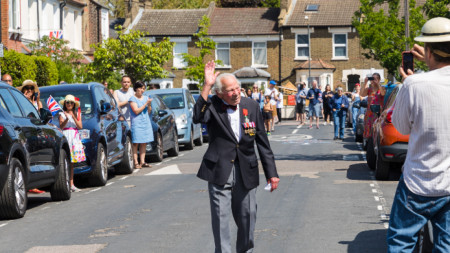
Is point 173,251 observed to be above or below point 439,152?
below

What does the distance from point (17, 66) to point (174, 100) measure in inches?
259

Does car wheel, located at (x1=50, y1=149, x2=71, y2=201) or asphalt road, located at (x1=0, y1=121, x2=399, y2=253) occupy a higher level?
car wheel, located at (x1=50, y1=149, x2=71, y2=201)

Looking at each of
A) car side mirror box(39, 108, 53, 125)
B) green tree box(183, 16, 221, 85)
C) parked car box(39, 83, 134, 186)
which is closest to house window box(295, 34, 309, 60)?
green tree box(183, 16, 221, 85)

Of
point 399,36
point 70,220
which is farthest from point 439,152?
point 399,36

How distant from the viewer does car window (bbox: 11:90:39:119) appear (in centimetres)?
1188

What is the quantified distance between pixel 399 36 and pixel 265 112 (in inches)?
421

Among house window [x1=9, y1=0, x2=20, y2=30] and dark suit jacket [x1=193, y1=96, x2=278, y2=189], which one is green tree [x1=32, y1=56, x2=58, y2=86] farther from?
dark suit jacket [x1=193, y1=96, x2=278, y2=189]

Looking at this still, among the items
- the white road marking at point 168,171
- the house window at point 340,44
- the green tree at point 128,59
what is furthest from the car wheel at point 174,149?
the house window at point 340,44

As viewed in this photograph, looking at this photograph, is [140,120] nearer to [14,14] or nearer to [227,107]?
[227,107]

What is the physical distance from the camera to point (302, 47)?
63531 mm

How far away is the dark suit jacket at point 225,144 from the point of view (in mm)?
6984

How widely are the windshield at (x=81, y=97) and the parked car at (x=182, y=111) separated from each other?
7.43m

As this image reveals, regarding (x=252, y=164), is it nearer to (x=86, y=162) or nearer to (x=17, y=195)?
(x=17, y=195)

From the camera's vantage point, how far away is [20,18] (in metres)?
39.5
